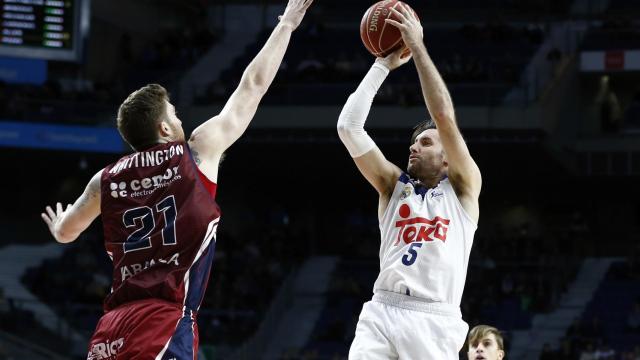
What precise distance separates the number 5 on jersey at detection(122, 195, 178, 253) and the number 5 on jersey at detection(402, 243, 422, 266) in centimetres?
150

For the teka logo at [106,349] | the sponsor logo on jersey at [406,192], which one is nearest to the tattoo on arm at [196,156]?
the teka logo at [106,349]

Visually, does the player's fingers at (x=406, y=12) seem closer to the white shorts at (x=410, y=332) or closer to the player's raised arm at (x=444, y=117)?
the player's raised arm at (x=444, y=117)

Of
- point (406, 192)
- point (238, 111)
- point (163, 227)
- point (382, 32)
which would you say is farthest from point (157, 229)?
point (382, 32)

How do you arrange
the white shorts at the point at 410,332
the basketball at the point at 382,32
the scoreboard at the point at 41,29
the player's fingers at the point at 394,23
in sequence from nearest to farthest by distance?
1. the white shorts at the point at 410,332
2. the player's fingers at the point at 394,23
3. the basketball at the point at 382,32
4. the scoreboard at the point at 41,29

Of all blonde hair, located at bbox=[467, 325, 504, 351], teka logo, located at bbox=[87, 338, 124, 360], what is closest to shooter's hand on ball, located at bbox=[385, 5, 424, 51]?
teka logo, located at bbox=[87, 338, 124, 360]

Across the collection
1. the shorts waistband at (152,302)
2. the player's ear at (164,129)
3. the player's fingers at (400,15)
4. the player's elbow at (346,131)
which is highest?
the player's fingers at (400,15)

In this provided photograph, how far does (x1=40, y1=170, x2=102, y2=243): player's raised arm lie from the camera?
17.1 feet

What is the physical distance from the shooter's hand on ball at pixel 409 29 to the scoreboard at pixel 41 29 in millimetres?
17005

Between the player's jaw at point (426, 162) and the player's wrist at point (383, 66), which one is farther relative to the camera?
the player's wrist at point (383, 66)

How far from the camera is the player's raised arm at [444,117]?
5.86m

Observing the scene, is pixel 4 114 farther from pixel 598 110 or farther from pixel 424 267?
pixel 424 267

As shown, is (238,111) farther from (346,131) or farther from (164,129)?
(346,131)

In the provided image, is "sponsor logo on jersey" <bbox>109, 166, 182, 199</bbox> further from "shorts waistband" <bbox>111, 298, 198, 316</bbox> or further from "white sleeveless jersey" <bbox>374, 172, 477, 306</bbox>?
"white sleeveless jersey" <bbox>374, 172, 477, 306</bbox>

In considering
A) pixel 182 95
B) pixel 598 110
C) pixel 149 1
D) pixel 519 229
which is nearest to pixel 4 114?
pixel 182 95
